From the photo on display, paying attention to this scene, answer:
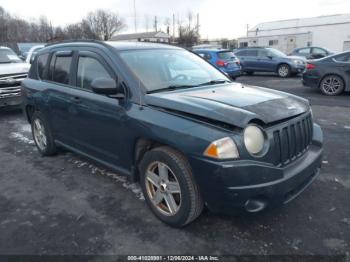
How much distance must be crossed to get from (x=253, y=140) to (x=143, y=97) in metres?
1.21

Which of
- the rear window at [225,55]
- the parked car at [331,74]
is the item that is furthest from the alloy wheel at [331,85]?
the rear window at [225,55]

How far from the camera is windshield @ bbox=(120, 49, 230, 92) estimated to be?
3.42m

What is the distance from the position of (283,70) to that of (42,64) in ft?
43.4

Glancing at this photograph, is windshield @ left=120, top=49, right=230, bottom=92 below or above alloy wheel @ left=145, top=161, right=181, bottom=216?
above

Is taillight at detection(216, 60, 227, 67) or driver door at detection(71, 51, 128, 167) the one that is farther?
taillight at detection(216, 60, 227, 67)

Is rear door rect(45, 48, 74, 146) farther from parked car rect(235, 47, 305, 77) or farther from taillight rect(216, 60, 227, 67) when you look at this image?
parked car rect(235, 47, 305, 77)

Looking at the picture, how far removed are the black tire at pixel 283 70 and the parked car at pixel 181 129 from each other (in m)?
12.3

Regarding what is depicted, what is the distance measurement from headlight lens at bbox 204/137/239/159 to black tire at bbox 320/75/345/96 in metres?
8.92

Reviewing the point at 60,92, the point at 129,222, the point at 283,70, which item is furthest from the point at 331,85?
the point at 129,222

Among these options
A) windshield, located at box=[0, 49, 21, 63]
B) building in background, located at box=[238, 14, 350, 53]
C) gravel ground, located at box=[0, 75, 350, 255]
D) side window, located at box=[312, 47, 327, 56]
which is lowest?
gravel ground, located at box=[0, 75, 350, 255]

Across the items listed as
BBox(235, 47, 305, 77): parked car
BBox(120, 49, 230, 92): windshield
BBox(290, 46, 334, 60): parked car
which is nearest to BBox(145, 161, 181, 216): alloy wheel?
BBox(120, 49, 230, 92): windshield

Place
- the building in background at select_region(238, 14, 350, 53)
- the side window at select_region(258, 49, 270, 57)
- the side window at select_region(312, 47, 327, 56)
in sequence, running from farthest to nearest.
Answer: the building in background at select_region(238, 14, 350, 53) → the side window at select_region(312, 47, 327, 56) → the side window at select_region(258, 49, 270, 57)

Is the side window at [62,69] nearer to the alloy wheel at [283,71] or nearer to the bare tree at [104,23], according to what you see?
the alloy wheel at [283,71]

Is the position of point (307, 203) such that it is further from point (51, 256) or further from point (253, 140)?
point (51, 256)
